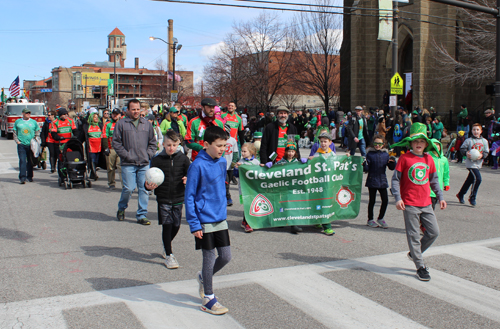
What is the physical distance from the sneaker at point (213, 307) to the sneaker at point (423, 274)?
2269mm

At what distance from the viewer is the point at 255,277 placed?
17.8 feet

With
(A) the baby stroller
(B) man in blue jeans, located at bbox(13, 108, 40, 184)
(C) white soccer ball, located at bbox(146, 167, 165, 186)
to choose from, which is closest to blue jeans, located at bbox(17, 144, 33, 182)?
(B) man in blue jeans, located at bbox(13, 108, 40, 184)

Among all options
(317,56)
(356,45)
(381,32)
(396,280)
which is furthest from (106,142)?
(317,56)

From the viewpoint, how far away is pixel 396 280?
5.34 metres

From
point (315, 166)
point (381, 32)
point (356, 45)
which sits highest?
point (356, 45)

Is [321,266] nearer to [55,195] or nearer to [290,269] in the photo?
[290,269]

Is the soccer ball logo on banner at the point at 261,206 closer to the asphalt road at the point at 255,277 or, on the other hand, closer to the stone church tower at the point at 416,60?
the asphalt road at the point at 255,277

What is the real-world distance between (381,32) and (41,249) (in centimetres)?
1676

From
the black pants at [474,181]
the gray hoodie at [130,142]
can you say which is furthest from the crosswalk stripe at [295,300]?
the black pants at [474,181]

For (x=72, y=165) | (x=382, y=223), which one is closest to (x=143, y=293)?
(x=382, y=223)

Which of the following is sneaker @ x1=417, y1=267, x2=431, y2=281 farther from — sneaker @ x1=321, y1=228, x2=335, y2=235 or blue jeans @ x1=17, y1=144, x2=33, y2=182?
blue jeans @ x1=17, y1=144, x2=33, y2=182

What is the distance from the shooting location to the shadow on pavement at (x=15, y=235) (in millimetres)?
7309

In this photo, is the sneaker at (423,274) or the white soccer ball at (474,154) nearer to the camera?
the sneaker at (423,274)

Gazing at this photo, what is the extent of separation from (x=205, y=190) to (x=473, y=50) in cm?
2619
